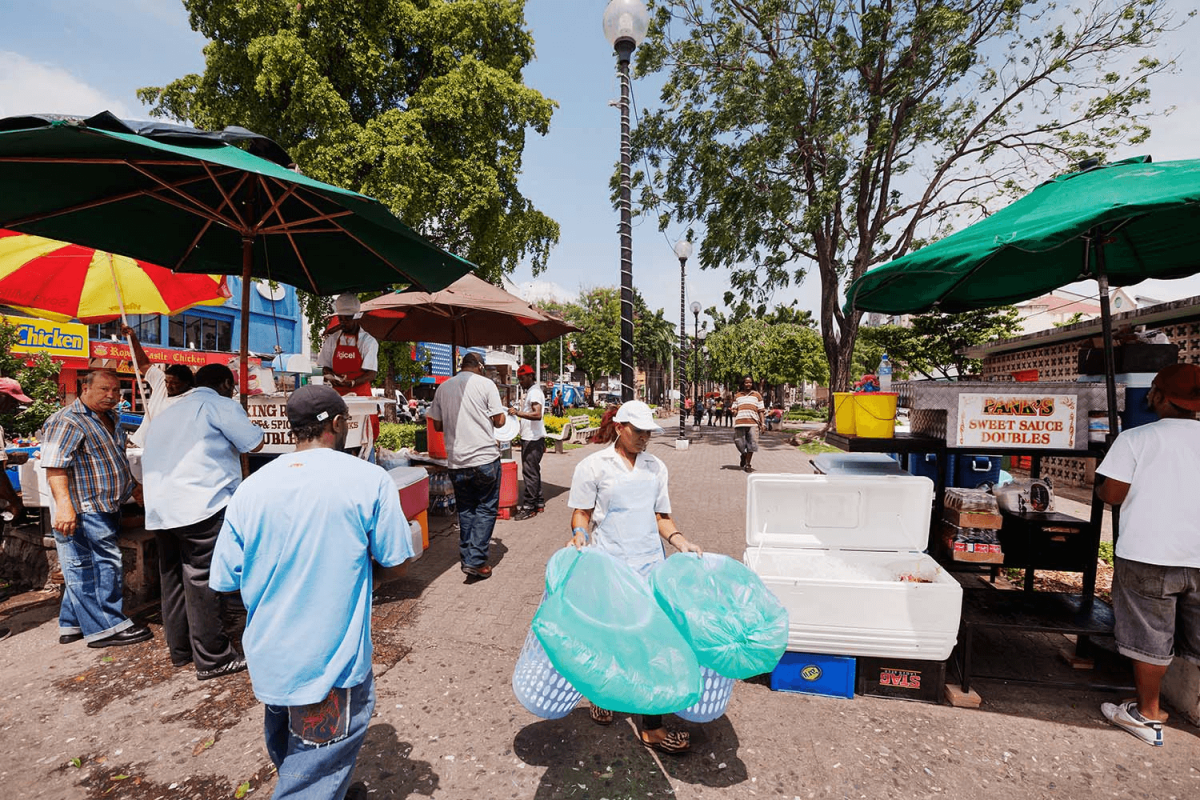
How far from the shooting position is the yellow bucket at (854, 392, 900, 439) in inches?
142

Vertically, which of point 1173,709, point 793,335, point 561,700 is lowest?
point 1173,709

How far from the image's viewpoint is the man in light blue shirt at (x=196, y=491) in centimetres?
333

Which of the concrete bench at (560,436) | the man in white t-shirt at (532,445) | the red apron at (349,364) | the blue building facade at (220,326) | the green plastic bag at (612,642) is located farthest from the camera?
the blue building facade at (220,326)

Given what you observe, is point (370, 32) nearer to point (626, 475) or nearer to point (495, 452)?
point (495, 452)

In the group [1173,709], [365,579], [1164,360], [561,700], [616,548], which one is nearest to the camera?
[365,579]

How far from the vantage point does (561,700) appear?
8.19 ft

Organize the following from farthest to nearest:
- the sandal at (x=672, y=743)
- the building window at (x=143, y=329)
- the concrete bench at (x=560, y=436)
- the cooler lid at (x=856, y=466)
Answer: the building window at (x=143, y=329) → the concrete bench at (x=560, y=436) → the cooler lid at (x=856, y=466) → the sandal at (x=672, y=743)

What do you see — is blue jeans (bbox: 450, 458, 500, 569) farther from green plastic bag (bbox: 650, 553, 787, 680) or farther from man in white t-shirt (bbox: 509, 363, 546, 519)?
green plastic bag (bbox: 650, 553, 787, 680)

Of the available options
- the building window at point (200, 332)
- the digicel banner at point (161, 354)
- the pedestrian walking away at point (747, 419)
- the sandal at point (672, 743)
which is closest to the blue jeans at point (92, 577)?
the sandal at point (672, 743)

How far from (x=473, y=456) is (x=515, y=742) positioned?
104 inches

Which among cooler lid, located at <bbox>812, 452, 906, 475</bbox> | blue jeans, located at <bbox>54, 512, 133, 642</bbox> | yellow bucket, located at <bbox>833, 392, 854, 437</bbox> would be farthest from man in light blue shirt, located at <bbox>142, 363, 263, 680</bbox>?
cooler lid, located at <bbox>812, 452, 906, 475</bbox>

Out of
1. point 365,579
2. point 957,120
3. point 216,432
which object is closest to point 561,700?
point 365,579

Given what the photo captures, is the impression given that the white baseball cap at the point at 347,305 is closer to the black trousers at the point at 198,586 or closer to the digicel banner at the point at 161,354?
the black trousers at the point at 198,586

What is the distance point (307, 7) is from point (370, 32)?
56.6 inches
